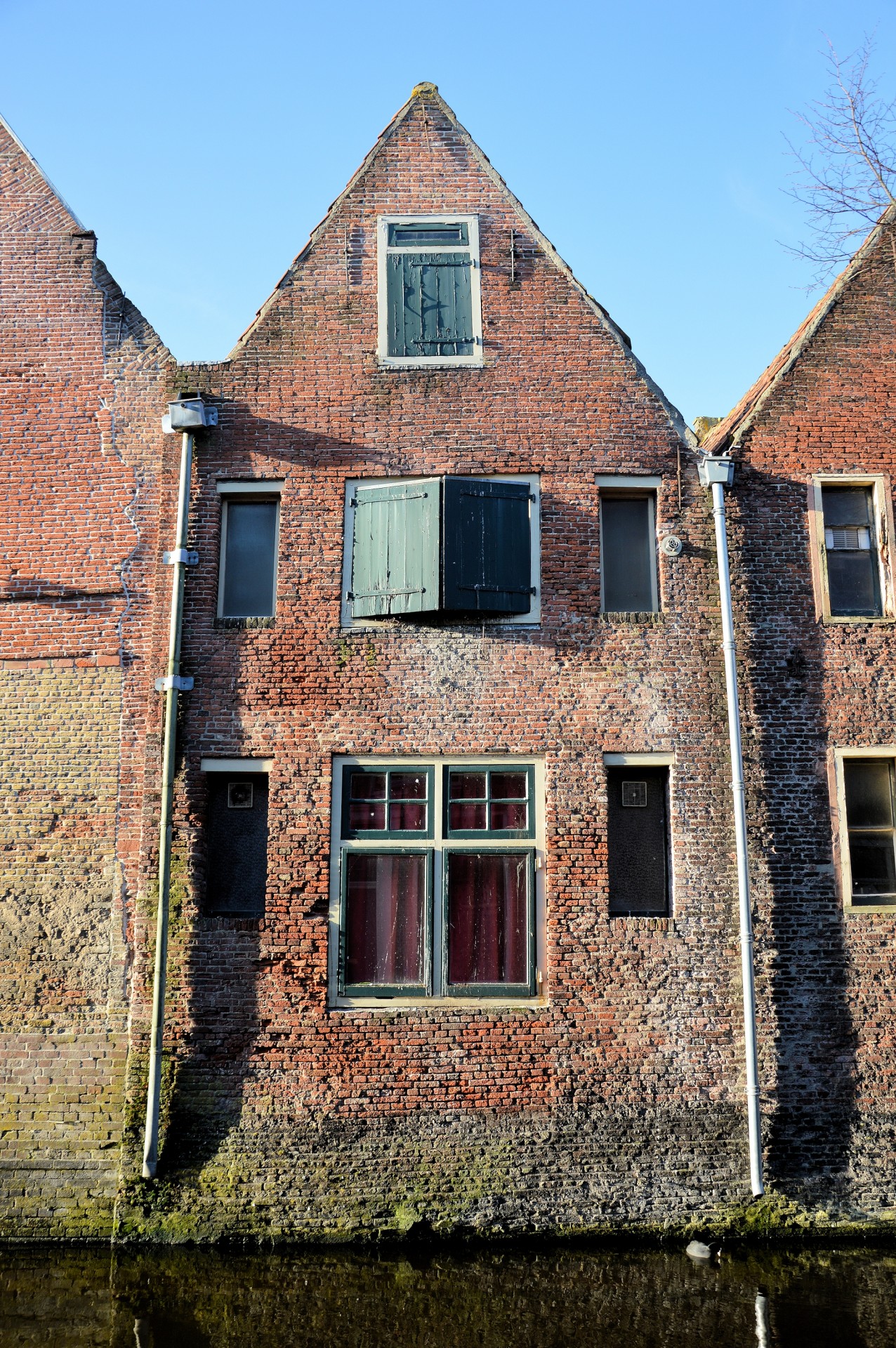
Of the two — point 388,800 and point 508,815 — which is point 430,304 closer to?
point 388,800

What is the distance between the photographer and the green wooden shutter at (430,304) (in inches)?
458

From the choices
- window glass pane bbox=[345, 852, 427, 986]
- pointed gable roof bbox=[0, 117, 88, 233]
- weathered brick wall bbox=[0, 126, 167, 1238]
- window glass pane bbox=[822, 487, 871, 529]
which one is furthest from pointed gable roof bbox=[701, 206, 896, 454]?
pointed gable roof bbox=[0, 117, 88, 233]

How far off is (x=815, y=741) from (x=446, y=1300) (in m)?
6.21

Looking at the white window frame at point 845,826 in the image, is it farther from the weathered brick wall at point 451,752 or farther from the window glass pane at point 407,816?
the window glass pane at point 407,816

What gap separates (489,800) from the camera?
10867mm

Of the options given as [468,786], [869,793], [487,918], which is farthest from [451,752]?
[869,793]

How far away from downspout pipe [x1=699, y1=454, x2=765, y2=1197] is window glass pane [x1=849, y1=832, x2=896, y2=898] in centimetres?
127

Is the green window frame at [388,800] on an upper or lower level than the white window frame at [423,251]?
lower

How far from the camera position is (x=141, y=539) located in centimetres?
1166

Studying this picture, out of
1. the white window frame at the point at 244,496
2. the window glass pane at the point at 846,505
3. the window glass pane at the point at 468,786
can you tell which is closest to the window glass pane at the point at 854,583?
the window glass pane at the point at 846,505

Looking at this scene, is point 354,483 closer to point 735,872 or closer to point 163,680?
point 163,680

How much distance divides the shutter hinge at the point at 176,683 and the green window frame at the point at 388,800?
1815 mm

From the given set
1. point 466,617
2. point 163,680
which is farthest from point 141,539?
point 466,617

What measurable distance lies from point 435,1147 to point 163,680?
17.2 ft
